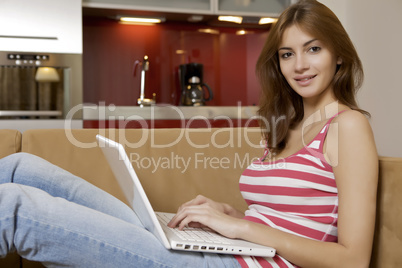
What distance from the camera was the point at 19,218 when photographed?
0.98 m

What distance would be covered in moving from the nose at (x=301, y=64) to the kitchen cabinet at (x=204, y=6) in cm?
254

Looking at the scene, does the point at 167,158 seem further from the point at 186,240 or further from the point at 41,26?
the point at 41,26

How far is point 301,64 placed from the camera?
4.44 feet

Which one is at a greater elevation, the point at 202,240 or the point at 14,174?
the point at 14,174

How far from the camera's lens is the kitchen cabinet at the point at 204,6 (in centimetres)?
361

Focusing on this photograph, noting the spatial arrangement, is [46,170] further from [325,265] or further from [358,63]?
[358,63]

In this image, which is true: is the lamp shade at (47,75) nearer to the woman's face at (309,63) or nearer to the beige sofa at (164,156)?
the beige sofa at (164,156)

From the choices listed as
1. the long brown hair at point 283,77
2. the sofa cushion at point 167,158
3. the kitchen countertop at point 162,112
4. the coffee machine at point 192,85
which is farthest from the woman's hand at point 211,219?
the coffee machine at point 192,85

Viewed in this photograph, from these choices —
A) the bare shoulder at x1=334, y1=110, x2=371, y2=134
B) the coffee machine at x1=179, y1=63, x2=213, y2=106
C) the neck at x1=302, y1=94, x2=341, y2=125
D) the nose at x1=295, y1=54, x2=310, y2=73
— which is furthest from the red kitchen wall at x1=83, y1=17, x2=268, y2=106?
the bare shoulder at x1=334, y1=110, x2=371, y2=134

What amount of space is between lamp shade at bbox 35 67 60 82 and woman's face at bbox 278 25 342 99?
242 centimetres

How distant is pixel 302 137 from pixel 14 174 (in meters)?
0.91

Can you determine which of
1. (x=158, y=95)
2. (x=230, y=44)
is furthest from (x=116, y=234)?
(x=230, y=44)

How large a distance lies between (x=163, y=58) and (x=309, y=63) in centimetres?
289

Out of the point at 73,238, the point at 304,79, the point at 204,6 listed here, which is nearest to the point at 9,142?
the point at 73,238
